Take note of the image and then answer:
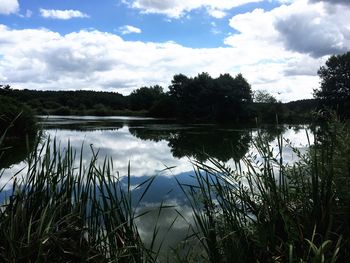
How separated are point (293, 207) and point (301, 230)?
31 centimetres

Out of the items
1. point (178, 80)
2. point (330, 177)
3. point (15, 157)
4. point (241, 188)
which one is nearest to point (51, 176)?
point (241, 188)

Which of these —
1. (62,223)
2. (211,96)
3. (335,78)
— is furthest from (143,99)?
(62,223)

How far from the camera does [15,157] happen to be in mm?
15078

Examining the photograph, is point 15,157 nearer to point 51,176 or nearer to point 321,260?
point 51,176

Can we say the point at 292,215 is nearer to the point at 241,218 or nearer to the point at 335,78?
the point at 241,218

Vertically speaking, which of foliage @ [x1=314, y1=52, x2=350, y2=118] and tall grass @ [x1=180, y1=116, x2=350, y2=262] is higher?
foliage @ [x1=314, y1=52, x2=350, y2=118]

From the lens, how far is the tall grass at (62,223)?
283 cm

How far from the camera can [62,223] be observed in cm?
332

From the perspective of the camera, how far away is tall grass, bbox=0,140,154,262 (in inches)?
111

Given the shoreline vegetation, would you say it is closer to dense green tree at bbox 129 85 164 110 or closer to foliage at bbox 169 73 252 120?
foliage at bbox 169 73 252 120

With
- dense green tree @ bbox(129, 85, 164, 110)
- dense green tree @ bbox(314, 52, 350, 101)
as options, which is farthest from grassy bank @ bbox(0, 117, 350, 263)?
dense green tree @ bbox(129, 85, 164, 110)

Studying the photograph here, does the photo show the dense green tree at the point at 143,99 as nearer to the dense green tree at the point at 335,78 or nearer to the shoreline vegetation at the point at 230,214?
the dense green tree at the point at 335,78

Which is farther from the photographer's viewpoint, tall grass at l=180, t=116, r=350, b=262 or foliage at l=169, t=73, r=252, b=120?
foliage at l=169, t=73, r=252, b=120

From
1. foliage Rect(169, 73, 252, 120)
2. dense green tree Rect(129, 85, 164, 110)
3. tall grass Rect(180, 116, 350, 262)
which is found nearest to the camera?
tall grass Rect(180, 116, 350, 262)
